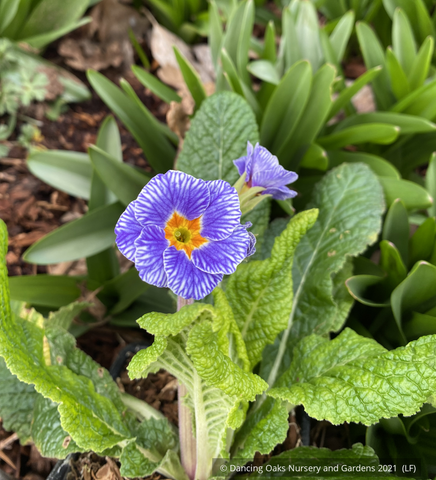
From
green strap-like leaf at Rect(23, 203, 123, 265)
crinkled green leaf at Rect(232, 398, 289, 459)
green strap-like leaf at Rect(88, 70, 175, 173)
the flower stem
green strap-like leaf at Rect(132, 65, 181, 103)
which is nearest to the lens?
Result: crinkled green leaf at Rect(232, 398, 289, 459)

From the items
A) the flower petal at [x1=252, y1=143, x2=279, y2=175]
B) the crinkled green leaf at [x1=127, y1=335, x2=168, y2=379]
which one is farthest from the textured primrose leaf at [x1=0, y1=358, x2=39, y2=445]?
the flower petal at [x1=252, y1=143, x2=279, y2=175]

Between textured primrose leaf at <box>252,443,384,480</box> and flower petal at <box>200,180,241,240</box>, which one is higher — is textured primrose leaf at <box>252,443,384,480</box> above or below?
below

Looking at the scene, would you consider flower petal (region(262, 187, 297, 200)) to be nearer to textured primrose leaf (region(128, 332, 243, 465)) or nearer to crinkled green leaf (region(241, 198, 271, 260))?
crinkled green leaf (region(241, 198, 271, 260))

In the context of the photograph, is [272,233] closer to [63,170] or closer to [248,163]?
[248,163]

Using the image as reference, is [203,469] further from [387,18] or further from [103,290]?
[387,18]

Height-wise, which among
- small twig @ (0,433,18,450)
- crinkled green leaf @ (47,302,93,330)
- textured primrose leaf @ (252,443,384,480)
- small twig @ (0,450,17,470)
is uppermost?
textured primrose leaf @ (252,443,384,480)

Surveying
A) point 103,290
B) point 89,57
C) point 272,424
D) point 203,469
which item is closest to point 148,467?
point 203,469

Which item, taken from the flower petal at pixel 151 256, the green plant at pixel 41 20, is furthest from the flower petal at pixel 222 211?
the green plant at pixel 41 20

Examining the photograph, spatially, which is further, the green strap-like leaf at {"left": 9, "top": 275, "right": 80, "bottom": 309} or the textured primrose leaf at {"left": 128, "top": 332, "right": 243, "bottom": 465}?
the green strap-like leaf at {"left": 9, "top": 275, "right": 80, "bottom": 309}
